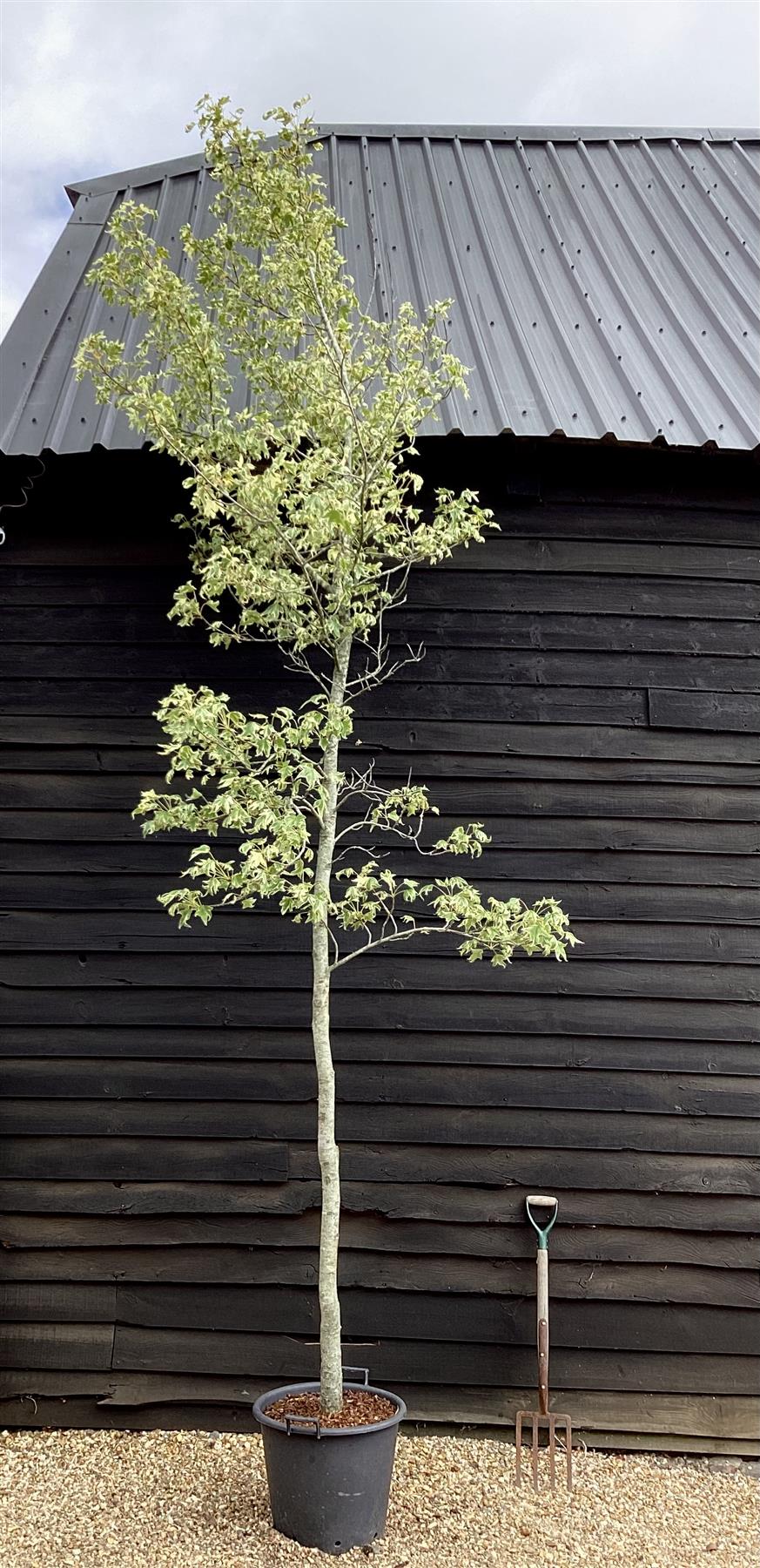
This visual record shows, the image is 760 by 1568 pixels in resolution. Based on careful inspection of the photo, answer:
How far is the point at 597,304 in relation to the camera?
4.60 m

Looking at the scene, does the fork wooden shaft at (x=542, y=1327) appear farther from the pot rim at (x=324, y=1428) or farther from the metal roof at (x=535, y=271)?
the metal roof at (x=535, y=271)

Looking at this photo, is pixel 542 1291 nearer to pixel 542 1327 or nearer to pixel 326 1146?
pixel 542 1327

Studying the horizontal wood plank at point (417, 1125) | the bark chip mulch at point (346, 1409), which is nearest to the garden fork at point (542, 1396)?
the horizontal wood plank at point (417, 1125)

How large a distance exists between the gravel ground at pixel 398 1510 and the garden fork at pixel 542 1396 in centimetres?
9

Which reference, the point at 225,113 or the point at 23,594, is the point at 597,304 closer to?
the point at 225,113

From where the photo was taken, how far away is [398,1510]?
294 centimetres

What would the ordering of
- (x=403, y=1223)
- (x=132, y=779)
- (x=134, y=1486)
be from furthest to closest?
1. (x=132, y=779)
2. (x=403, y=1223)
3. (x=134, y=1486)

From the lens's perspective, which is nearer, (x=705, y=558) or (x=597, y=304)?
(x=705, y=558)

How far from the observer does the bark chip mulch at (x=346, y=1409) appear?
274 centimetres

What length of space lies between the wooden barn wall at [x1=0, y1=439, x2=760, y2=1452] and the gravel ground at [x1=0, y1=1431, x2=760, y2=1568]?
5.8 inches

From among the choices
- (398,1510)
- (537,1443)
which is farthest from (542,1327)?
(398,1510)

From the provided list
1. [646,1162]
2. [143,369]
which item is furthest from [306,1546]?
[143,369]

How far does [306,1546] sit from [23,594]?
3313mm

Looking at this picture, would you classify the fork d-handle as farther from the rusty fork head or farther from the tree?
the tree
